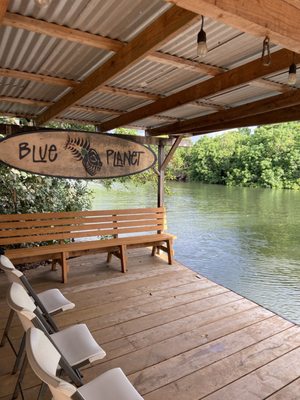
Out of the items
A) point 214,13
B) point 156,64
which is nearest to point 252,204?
point 156,64

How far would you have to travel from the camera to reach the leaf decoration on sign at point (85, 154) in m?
3.97

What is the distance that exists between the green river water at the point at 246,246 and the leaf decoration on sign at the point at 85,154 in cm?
298

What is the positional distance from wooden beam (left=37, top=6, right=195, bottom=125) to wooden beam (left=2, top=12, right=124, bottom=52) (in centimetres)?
12

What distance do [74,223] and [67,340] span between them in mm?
2293

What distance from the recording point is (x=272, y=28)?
1.12 m

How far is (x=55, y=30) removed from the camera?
168cm

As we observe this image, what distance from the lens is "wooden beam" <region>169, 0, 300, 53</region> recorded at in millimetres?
995

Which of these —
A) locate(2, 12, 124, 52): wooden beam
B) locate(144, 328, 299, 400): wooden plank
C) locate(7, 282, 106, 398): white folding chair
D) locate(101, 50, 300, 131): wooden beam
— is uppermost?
locate(2, 12, 124, 52): wooden beam

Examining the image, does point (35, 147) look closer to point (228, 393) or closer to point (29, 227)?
point (29, 227)

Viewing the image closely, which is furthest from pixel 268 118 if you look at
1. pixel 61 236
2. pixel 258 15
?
pixel 61 236

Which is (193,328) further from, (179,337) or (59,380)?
(59,380)

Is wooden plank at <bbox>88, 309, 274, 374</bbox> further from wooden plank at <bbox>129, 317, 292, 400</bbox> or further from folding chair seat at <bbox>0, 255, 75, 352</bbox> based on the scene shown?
folding chair seat at <bbox>0, 255, 75, 352</bbox>

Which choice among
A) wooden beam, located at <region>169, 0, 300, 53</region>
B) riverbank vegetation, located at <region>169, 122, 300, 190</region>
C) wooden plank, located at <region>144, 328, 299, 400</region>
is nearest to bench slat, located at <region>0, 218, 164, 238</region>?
wooden plank, located at <region>144, 328, 299, 400</region>

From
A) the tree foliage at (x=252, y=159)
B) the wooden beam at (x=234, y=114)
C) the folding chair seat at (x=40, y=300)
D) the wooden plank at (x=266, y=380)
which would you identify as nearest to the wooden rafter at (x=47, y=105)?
the wooden beam at (x=234, y=114)
